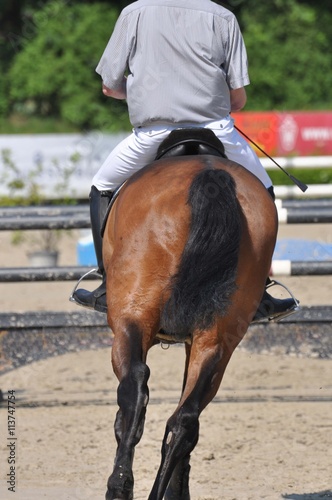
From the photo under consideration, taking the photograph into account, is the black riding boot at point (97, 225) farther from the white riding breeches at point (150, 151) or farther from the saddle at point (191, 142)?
the saddle at point (191, 142)

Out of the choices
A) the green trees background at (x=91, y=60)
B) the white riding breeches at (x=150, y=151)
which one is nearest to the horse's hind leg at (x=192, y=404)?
the white riding breeches at (x=150, y=151)

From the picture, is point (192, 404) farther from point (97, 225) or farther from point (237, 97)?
point (237, 97)

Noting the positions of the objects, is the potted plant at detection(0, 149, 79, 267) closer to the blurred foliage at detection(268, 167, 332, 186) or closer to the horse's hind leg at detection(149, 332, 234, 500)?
the blurred foliage at detection(268, 167, 332, 186)

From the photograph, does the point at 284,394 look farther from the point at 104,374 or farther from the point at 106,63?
the point at 106,63

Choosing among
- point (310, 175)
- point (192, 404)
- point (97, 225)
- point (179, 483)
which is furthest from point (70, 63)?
point (192, 404)

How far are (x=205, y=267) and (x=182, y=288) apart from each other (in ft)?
0.40

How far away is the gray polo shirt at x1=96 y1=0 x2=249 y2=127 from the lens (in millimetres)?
4250

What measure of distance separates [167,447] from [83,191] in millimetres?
11268

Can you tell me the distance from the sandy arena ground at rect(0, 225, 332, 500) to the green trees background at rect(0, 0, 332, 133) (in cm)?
1262

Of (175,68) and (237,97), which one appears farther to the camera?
(237,97)

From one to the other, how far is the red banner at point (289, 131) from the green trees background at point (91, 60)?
9.81 feet

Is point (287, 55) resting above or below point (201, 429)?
below

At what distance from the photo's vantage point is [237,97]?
4598 millimetres

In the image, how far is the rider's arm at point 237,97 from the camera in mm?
4541
